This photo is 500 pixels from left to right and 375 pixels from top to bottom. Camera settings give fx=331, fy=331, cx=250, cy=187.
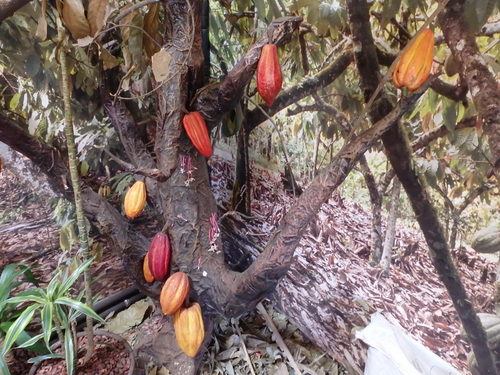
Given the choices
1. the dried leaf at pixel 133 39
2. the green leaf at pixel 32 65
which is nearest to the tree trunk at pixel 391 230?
the dried leaf at pixel 133 39

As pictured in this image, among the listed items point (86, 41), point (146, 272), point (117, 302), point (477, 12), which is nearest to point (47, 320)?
point (146, 272)

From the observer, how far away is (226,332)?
112cm

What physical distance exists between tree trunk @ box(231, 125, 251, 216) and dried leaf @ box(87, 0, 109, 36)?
526 millimetres

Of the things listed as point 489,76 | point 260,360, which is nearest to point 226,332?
point 260,360

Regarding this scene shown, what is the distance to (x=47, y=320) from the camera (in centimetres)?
76

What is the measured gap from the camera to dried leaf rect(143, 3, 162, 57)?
0.78 m

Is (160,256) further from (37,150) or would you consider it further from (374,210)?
(374,210)

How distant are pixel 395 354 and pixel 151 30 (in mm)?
974

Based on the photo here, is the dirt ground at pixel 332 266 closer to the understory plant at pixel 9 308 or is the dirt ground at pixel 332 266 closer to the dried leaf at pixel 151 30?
the understory plant at pixel 9 308

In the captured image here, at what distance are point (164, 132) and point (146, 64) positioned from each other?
7.6 inches

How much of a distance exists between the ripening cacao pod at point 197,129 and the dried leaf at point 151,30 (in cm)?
19

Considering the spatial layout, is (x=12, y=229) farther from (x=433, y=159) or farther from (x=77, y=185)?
(x=433, y=159)

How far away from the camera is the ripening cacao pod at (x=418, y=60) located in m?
0.61

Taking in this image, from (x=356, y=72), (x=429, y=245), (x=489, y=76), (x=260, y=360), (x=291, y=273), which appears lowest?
(x=260, y=360)
